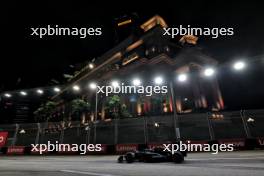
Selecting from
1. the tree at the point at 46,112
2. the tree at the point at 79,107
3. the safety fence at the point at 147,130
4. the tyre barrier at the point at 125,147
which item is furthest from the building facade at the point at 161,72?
the tyre barrier at the point at 125,147

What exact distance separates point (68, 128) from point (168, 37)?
4127 cm

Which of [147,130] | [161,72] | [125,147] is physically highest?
[161,72]

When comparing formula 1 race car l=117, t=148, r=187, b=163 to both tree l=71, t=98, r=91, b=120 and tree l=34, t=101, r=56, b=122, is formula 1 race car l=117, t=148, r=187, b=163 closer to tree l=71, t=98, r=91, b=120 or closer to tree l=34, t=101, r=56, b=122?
tree l=71, t=98, r=91, b=120

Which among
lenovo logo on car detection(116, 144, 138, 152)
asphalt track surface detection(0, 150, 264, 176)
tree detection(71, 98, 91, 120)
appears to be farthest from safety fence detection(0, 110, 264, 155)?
tree detection(71, 98, 91, 120)

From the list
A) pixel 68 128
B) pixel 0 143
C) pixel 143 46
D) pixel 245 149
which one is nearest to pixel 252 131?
pixel 245 149

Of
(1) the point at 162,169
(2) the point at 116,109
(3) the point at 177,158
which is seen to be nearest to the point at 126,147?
(3) the point at 177,158

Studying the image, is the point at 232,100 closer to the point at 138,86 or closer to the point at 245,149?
the point at 138,86

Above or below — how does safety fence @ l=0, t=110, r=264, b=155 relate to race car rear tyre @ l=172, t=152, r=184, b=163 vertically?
above

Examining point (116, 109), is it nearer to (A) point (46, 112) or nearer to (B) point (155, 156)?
(A) point (46, 112)

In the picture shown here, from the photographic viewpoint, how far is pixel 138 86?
1897 inches

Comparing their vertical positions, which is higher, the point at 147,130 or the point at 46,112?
the point at 46,112

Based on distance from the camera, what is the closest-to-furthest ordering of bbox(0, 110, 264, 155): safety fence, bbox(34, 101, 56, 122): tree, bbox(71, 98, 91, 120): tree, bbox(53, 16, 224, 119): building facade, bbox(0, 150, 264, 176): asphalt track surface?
1. bbox(0, 150, 264, 176): asphalt track surface
2. bbox(0, 110, 264, 155): safety fence
3. bbox(53, 16, 224, 119): building facade
4. bbox(71, 98, 91, 120): tree
5. bbox(34, 101, 56, 122): tree

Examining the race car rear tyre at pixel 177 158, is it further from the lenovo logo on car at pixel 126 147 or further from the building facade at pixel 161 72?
the building facade at pixel 161 72

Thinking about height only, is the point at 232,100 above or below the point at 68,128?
above
